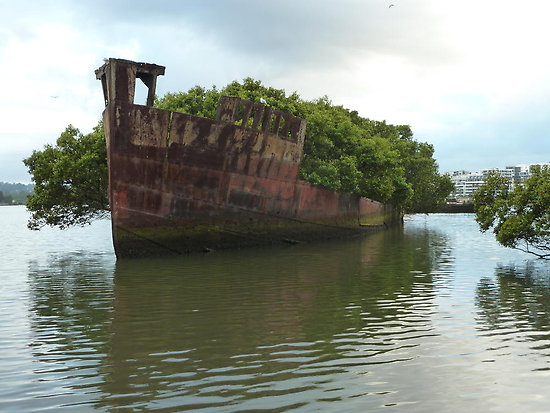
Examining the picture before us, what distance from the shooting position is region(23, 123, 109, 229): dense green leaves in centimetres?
2634

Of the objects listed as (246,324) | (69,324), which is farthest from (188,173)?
(246,324)

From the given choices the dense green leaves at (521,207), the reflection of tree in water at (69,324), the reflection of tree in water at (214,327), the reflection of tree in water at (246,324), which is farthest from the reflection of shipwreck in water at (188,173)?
the dense green leaves at (521,207)

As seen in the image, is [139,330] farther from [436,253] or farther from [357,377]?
[436,253]

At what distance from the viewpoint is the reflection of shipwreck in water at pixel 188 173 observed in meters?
20.3

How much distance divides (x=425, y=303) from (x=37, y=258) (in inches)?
739

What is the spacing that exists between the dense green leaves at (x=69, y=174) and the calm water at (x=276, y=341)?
998cm

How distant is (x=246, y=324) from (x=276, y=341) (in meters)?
1.36

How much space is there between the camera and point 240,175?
23078 mm

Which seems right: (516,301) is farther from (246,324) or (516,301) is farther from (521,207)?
(521,207)

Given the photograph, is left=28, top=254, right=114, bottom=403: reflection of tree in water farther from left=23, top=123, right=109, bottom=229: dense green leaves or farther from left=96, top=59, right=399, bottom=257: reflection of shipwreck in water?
left=23, top=123, right=109, bottom=229: dense green leaves

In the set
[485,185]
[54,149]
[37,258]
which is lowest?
[37,258]

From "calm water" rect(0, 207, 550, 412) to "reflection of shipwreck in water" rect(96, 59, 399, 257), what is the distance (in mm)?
4283

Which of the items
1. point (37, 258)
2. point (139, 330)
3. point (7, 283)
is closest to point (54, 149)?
point (37, 258)

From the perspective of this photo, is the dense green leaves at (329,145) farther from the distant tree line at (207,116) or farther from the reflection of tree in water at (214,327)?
the reflection of tree in water at (214,327)
